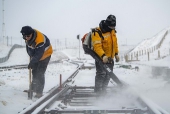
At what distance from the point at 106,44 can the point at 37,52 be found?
1565 millimetres

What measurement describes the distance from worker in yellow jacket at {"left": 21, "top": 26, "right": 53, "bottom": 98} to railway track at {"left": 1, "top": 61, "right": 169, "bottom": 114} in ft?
2.09

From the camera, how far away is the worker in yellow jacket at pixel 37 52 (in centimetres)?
565

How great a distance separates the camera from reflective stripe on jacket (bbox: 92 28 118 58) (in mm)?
5383

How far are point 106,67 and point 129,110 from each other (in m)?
1.93

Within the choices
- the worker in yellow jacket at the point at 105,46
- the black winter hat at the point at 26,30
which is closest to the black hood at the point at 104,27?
the worker in yellow jacket at the point at 105,46

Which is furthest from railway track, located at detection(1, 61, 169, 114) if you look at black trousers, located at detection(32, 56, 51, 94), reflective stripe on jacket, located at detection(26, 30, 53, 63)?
reflective stripe on jacket, located at detection(26, 30, 53, 63)

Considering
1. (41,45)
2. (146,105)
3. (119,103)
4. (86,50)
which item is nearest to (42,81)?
(41,45)

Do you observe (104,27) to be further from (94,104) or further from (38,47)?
(94,104)

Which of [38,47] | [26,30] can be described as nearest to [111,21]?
[38,47]

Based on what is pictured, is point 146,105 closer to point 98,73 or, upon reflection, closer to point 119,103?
point 119,103

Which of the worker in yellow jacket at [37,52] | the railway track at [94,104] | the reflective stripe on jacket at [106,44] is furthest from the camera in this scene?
the worker in yellow jacket at [37,52]

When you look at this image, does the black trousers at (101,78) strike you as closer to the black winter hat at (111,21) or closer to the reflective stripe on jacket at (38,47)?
the black winter hat at (111,21)

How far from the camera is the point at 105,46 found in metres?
5.74

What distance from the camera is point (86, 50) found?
579 cm
